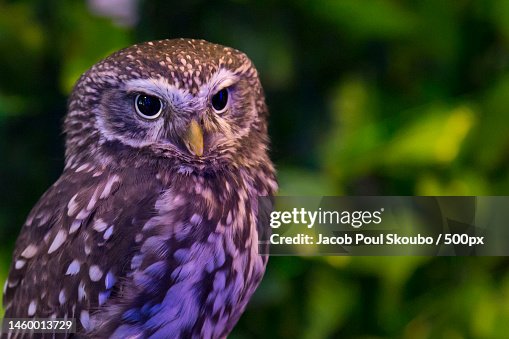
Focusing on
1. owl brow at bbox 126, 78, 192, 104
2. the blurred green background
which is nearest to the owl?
owl brow at bbox 126, 78, 192, 104

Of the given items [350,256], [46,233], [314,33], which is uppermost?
[314,33]

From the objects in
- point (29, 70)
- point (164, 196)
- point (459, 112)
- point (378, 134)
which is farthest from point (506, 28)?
point (29, 70)

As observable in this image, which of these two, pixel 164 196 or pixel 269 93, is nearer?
pixel 164 196

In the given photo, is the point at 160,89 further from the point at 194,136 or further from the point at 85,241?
the point at 85,241

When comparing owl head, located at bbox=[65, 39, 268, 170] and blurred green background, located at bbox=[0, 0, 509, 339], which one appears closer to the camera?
owl head, located at bbox=[65, 39, 268, 170]

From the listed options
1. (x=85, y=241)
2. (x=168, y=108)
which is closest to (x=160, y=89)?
(x=168, y=108)

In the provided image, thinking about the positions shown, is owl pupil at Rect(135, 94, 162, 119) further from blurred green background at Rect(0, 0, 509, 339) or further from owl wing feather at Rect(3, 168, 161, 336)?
blurred green background at Rect(0, 0, 509, 339)

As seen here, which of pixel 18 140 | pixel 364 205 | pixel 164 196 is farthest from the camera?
pixel 18 140

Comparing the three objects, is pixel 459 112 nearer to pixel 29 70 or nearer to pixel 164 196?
pixel 164 196

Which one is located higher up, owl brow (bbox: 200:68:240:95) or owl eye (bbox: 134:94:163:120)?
owl brow (bbox: 200:68:240:95)
